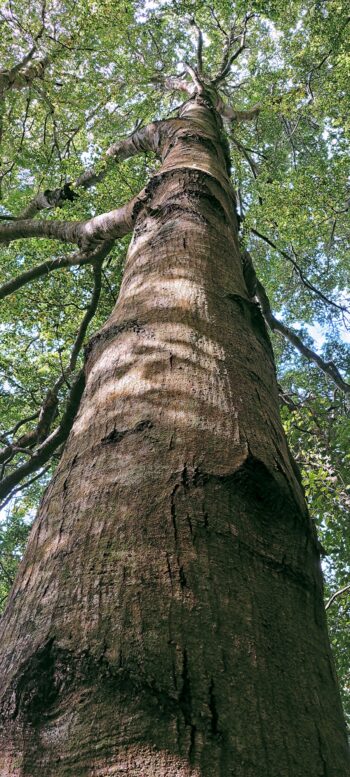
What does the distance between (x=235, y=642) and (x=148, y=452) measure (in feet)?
1.31

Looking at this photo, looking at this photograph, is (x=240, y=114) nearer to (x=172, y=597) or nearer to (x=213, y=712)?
(x=172, y=597)

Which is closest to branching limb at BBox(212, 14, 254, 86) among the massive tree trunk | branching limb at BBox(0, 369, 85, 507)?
branching limb at BBox(0, 369, 85, 507)

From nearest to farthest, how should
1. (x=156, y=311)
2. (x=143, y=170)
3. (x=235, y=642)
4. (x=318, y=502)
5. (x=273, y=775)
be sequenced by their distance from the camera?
(x=273, y=775), (x=235, y=642), (x=156, y=311), (x=318, y=502), (x=143, y=170)

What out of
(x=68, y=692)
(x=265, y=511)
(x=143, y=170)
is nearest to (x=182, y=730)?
(x=68, y=692)

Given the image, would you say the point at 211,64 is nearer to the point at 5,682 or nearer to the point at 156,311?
A: the point at 156,311

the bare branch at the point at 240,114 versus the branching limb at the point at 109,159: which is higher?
the bare branch at the point at 240,114

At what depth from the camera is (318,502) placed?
15.8ft

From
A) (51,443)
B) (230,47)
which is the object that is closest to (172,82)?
(230,47)

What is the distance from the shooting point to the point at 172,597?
0.80 meters

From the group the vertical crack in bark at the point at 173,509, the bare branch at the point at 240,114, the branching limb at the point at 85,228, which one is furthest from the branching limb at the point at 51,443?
the bare branch at the point at 240,114

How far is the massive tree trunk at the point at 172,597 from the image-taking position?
683mm

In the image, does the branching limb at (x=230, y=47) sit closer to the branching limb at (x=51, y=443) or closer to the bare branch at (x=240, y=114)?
the bare branch at (x=240, y=114)

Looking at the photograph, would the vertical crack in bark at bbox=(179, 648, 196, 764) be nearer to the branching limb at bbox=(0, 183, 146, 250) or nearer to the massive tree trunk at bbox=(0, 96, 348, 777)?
the massive tree trunk at bbox=(0, 96, 348, 777)

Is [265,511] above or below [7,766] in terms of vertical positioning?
above
